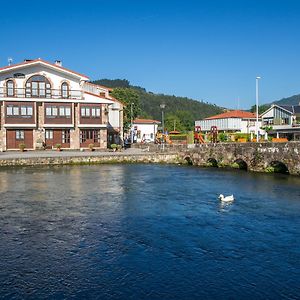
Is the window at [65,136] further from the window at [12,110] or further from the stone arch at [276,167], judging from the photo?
the stone arch at [276,167]

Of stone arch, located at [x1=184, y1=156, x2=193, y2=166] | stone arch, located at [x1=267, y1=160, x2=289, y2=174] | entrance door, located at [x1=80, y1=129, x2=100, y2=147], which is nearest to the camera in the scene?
stone arch, located at [x1=267, y1=160, x2=289, y2=174]

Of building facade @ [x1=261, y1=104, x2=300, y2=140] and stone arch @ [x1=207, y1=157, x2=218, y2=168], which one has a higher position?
building facade @ [x1=261, y1=104, x2=300, y2=140]

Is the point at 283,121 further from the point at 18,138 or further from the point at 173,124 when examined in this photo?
the point at 173,124

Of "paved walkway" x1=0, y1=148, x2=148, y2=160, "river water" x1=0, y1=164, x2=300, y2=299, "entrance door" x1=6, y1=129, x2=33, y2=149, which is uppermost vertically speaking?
"entrance door" x1=6, y1=129, x2=33, y2=149

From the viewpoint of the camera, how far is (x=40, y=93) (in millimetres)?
60906

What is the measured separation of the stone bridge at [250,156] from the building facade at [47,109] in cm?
1641

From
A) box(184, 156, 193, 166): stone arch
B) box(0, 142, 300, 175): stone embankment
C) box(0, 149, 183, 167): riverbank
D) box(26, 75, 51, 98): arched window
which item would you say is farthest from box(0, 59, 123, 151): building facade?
box(184, 156, 193, 166): stone arch

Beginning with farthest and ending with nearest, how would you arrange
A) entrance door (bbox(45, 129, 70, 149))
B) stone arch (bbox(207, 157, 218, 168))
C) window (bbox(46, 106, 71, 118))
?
entrance door (bbox(45, 129, 70, 149)) < window (bbox(46, 106, 71, 118)) < stone arch (bbox(207, 157, 218, 168))

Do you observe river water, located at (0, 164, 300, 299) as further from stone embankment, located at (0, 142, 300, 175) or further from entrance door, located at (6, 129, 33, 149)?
entrance door, located at (6, 129, 33, 149)

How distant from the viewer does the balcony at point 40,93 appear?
59.6 metres

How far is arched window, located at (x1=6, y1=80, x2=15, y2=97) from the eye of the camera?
5969 centimetres

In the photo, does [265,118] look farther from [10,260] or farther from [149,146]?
[10,260]

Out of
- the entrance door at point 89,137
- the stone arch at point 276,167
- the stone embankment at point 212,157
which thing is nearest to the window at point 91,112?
the entrance door at point 89,137

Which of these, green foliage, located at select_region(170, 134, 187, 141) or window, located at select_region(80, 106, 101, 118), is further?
green foliage, located at select_region(170, 134, 187, 141)
